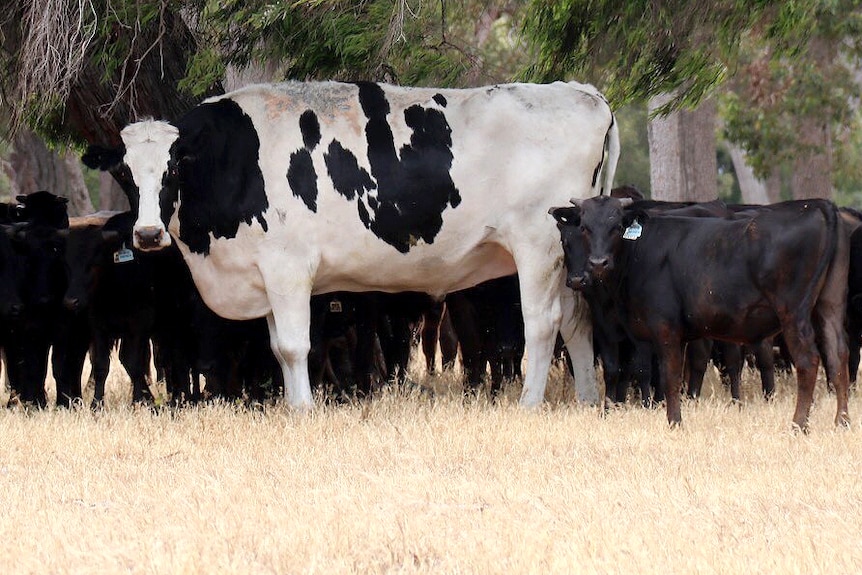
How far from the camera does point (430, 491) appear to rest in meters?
7.87

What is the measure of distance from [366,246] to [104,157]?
224 cm

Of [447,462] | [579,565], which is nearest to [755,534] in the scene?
[579,565]

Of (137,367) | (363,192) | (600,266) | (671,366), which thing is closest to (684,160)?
(363,192)

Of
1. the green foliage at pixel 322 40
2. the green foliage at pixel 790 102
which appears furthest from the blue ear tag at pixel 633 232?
the green foliage at pixel 790 102

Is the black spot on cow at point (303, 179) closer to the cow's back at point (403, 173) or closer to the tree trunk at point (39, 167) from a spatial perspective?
the cow's back at point (403, 173)

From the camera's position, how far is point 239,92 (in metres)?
12.0

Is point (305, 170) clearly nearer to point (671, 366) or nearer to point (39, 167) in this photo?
point (671, 366)

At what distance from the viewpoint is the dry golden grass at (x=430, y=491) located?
645cm

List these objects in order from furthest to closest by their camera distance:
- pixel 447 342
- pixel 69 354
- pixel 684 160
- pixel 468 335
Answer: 1. pixel 684 160
2. pixel 447 342
3. pixel 468 335
4. pixel 69 354

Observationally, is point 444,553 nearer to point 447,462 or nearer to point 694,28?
point 447,462

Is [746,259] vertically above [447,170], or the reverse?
[447,170]

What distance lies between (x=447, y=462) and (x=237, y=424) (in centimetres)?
216

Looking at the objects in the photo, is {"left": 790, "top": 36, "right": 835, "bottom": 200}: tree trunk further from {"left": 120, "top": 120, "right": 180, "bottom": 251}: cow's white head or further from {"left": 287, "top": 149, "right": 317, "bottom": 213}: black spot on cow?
{"left": 120, "top": 120, "right": 180, "bottom": 251}: cow's white head

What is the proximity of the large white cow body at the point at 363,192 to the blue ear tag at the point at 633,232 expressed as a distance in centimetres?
129
